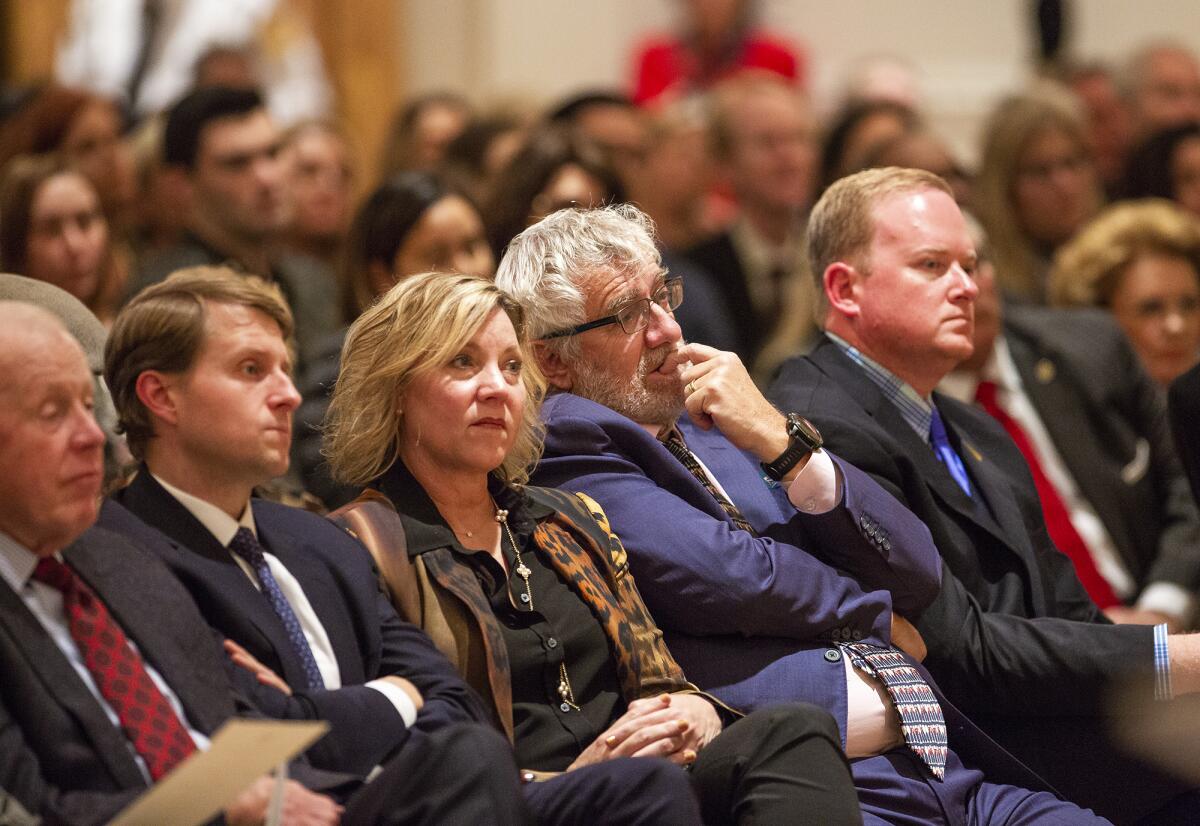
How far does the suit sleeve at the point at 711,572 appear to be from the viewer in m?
2.96

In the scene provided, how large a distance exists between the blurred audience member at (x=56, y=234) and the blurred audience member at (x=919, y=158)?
232 centimetres

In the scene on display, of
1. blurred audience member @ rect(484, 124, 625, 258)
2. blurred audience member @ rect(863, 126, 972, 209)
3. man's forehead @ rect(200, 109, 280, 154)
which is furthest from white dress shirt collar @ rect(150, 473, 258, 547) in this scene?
blurred audience member @ rect(863, 126, 972, 209)

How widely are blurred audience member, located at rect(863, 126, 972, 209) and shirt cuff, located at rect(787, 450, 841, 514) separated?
7.90 feet

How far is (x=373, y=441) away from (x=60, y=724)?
0.83 m

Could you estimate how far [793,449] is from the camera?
3.12m

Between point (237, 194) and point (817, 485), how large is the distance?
2.62m

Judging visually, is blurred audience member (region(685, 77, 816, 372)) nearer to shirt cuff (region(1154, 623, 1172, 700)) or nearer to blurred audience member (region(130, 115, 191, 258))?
blurred audience member (region(130, 115, 191, 258))

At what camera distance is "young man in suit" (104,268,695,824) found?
101 inches

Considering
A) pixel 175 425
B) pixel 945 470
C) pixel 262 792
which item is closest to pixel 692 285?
pixel 945 470

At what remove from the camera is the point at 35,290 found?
3.11m

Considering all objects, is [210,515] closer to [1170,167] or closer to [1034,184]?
[1034,184]

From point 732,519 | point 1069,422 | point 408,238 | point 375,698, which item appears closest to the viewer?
point 375,698

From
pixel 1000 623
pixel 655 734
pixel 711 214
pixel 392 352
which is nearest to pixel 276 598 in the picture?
pixel 392 352

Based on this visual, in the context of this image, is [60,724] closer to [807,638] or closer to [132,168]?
[807,638]
